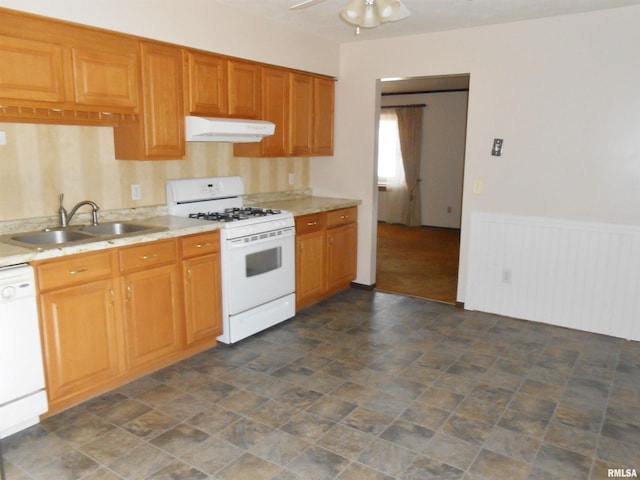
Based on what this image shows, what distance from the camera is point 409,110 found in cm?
892

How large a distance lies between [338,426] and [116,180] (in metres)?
2.27

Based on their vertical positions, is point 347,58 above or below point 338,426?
above

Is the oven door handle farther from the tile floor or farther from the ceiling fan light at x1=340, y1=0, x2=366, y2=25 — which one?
the ceiling fan light at x1=340, y1=0, x2=366, y2=25

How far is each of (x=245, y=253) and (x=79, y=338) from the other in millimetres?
1324

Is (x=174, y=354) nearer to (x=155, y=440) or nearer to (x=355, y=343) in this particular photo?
(x=155, y=440)

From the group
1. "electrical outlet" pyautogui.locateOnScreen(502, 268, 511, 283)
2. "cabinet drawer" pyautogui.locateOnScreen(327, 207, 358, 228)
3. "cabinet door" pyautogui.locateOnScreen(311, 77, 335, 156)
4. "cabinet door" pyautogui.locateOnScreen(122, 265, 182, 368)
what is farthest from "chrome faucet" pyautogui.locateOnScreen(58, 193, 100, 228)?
"electrical outlet" pyautogui.locateOnScreen(502, 268, 511, 283)

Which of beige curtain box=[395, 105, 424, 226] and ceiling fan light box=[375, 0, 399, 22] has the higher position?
ceiling fan light box=[375, 0, 399, 22]

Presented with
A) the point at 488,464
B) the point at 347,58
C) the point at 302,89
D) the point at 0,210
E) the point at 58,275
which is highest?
the point at 347,58

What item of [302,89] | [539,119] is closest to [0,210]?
[302,89]

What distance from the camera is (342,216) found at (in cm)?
496

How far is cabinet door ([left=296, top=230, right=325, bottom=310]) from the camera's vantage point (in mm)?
4445

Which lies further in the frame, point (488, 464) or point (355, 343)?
point (355, 343)

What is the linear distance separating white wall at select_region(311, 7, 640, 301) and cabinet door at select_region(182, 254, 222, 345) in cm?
233

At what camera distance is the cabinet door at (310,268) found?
4445mm
